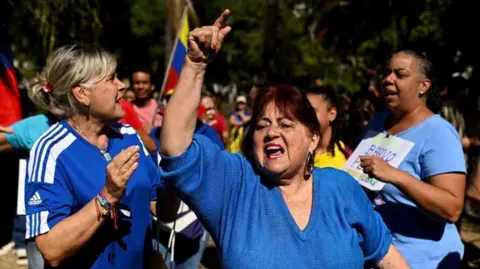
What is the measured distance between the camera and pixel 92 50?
2934 millimetres

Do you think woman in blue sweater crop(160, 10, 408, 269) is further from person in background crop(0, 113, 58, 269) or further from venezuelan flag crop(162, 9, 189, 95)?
venezuelan flag crop(162, 9, 189, 95)

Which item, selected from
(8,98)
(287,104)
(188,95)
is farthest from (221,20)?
(8,98)

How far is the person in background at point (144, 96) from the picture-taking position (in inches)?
277

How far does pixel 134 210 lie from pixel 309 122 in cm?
82

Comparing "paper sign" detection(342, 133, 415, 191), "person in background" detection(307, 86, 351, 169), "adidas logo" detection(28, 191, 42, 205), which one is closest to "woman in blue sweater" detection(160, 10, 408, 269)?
"adidas logo" detection(28, 191, 42, 205)

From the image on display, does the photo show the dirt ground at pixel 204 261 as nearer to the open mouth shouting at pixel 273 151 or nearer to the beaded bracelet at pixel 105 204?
the beaded bracelet at pixel 105 204

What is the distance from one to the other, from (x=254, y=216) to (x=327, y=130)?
186 centimetres

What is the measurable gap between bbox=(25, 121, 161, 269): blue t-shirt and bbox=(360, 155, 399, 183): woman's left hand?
109cm

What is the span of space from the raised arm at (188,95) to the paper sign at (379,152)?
1.56 metres

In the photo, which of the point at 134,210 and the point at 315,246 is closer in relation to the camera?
the point at 315,246

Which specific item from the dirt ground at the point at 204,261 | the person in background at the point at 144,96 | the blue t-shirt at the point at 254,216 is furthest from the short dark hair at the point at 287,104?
the dirt ground at the point at 204,261

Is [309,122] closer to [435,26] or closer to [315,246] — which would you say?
[315,246]

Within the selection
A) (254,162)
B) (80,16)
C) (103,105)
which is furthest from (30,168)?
(80,16)

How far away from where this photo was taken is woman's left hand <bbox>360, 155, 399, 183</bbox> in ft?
11.0
